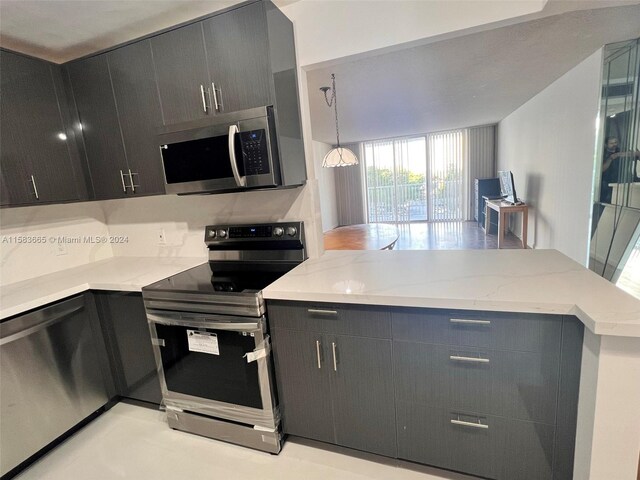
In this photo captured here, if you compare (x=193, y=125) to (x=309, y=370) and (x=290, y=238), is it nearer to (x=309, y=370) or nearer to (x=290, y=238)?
(x=290, y=238)

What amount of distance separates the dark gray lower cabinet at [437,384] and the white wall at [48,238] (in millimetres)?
1754

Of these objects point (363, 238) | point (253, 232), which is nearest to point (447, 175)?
point (363, 238)

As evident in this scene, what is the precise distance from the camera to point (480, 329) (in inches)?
45.9

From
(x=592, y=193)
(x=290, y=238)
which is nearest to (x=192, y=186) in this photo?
(x=290, y=238)

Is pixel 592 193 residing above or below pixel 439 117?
below

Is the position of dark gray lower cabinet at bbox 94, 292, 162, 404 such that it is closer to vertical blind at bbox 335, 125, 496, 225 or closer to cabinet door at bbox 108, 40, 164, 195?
Result: cabinet door at bbox 108, 40, 164, 195

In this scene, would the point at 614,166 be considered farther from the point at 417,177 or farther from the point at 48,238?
the point at 417,177

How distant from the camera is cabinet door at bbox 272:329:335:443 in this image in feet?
4.74

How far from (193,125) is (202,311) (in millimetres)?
964

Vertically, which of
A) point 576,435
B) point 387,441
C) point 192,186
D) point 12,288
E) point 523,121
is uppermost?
point 523,121

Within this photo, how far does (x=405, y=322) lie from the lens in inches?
49.9

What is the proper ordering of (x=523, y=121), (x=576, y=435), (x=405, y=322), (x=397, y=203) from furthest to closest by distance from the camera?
(x=397, y=203) < (x=523, y=121) < (x=405, y=322) < (x=576, y=435)

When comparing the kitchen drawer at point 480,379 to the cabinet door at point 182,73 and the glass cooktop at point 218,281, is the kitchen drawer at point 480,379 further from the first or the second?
the cabinet door at point 182,73

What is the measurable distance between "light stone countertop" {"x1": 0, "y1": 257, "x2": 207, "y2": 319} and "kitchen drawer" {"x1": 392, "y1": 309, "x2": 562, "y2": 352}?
1404mm
